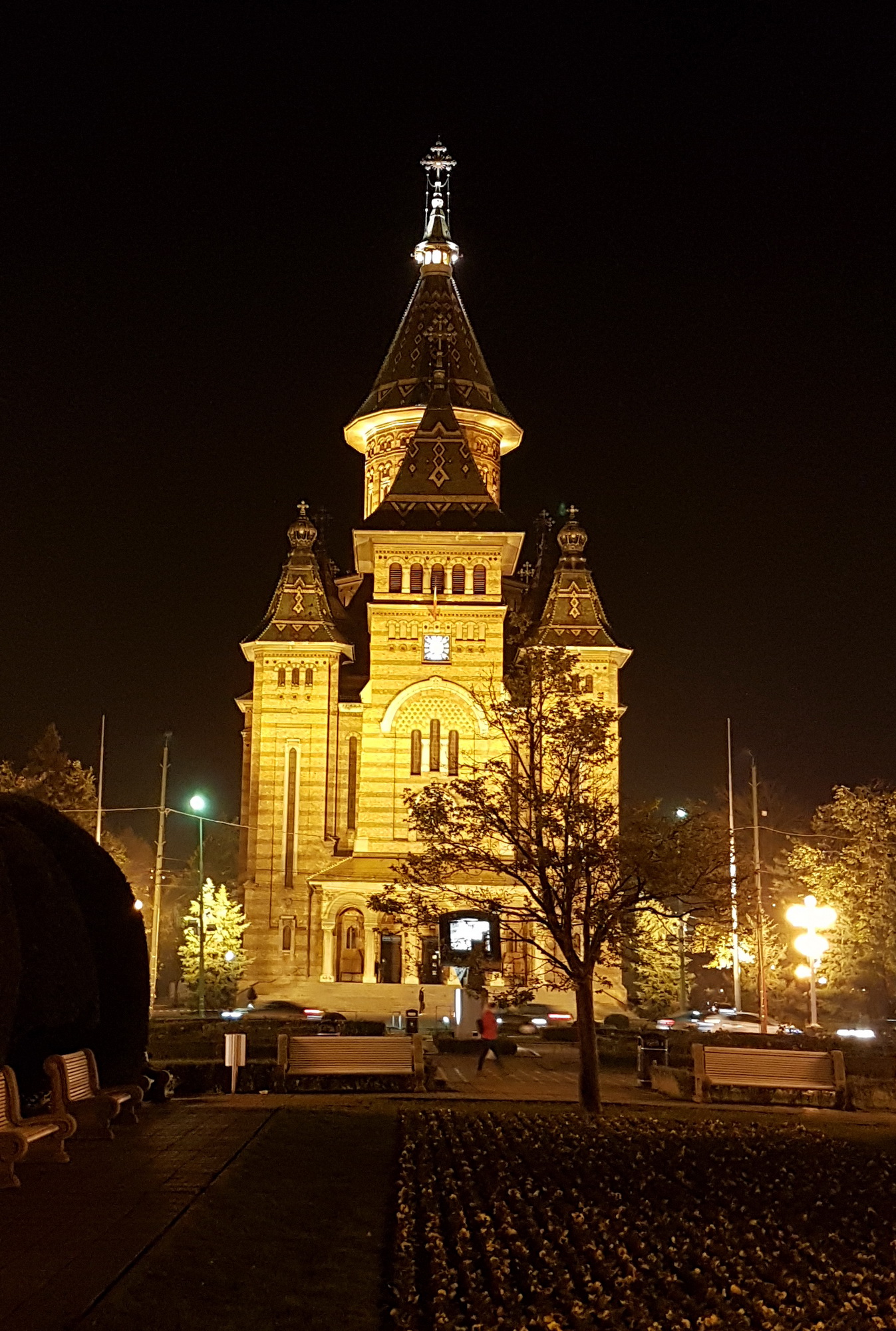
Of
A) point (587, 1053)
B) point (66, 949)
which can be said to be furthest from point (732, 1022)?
point (66, 949)

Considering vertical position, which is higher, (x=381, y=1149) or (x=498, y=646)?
(x=498, y=646)

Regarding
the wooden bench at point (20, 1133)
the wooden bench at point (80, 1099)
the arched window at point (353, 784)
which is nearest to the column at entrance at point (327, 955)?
the arched window at point (353, 784)

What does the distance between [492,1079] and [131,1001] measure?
9221 mm

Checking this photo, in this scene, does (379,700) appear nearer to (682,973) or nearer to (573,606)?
(573,606)

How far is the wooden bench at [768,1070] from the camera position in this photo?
893 inches

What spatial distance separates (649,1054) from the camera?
26.4 m

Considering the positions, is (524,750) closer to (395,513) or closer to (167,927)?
(395,513)

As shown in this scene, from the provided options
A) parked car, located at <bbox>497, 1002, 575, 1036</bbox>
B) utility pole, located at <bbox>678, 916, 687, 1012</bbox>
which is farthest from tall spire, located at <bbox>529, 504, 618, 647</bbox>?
parked car, located at <bbox>497, 1002, 575, 1036</bbox>

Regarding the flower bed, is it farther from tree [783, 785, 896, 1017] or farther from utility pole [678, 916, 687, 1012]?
utility pole [678, 916, 687, 1012]

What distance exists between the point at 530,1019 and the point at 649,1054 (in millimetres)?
20816

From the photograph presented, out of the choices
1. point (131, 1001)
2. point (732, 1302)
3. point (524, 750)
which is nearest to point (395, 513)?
point (524, 750)

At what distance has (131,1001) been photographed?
1962 centimetres

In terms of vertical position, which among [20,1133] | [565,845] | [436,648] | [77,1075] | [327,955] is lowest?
[20,1133]

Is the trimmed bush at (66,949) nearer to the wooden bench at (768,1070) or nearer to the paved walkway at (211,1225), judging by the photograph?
the paved walkway at (211,1225)
